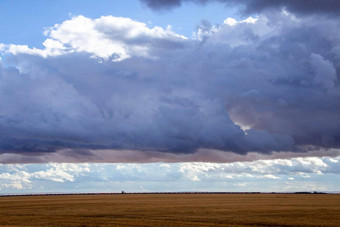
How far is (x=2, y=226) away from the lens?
178 ft

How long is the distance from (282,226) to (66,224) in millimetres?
28823

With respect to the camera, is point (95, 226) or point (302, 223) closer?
point (95, 226)

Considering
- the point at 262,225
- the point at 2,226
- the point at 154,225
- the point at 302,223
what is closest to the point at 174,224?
the point at 154,225

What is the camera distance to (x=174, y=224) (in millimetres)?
57031

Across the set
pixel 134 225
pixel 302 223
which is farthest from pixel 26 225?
pixel 302 223

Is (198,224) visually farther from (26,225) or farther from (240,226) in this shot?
(26,225)

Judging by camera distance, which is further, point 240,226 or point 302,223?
point 302,223

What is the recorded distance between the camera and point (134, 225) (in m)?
56.5

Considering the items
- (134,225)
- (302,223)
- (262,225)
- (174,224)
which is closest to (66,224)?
(134,225)

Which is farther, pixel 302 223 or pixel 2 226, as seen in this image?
pixel 302 223

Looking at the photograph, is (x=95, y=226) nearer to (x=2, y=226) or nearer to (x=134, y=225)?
(x=134, y=225)

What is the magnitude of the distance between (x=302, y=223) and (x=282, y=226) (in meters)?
5.01

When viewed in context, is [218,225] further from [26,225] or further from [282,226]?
[26,225]

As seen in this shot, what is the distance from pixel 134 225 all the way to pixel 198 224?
8.53m
